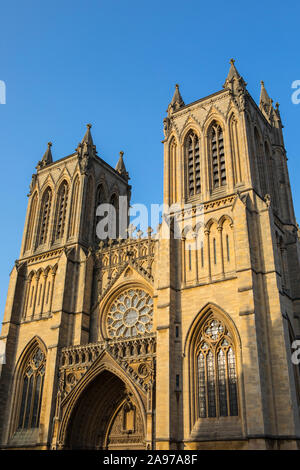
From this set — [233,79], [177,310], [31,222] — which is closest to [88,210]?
[31,222]

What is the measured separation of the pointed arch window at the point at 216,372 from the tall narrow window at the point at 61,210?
16007 millimetres

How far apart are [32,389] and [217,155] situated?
19898mm

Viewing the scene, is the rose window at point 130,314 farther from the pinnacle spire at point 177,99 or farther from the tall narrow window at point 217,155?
the pinnacle spire at point 177,99

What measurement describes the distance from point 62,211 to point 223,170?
1436 centimetres

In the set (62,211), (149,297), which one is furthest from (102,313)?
(62,211)

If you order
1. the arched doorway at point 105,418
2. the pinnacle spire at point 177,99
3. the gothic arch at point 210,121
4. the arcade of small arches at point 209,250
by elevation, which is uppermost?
the pinnacle spire at point 177,99

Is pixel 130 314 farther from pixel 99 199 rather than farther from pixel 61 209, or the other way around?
pixel 99 199

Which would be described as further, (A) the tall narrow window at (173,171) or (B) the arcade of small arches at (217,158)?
(A) the tall narrow window at (173,171)

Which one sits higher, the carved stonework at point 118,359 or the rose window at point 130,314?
the rose window at point 130,314

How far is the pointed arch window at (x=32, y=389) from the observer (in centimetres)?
3075

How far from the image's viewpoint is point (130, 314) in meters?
31.8

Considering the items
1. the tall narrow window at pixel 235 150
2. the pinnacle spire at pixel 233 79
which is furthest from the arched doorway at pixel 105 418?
the pinnacle spire at pixel 233 79

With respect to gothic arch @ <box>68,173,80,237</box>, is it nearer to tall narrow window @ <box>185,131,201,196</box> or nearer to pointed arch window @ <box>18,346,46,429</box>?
pointed arch window @ <box>18,346,46,429</box>
